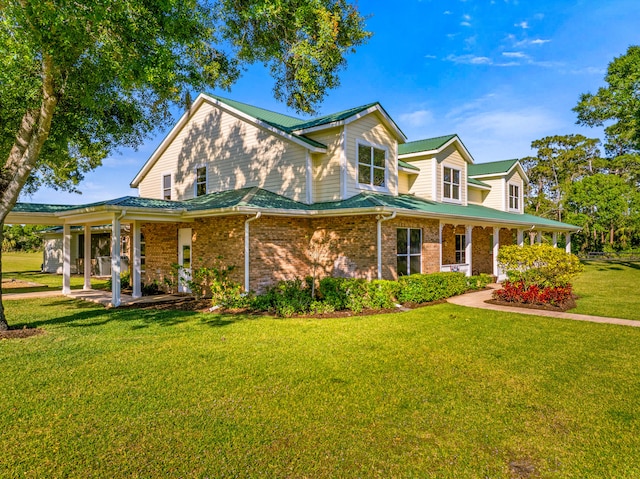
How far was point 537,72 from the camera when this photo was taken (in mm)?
16844

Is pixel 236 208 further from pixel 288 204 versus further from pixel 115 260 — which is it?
pixel 115 260

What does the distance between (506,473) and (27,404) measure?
5.58m

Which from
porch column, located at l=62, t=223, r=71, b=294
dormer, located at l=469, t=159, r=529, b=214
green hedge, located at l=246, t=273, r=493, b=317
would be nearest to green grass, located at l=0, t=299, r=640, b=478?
green hedge, located at l=246, t=273, r=493, b=317

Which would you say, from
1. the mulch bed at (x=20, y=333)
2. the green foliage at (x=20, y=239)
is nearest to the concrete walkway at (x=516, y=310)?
the mulch bed at (x=20, y=333)

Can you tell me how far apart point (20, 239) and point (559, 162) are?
240 ft

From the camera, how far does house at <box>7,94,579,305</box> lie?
1214cm

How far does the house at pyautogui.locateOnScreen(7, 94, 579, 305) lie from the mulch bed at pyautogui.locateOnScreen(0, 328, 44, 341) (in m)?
3.39

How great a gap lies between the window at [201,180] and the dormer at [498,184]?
1488 centimetres

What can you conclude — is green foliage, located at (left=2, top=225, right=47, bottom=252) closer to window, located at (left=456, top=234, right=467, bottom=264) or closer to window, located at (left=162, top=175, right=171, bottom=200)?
window, located at (left=162, top=175, right=171, bottom=200)

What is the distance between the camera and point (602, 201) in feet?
103

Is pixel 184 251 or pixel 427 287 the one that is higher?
pixel 184 251

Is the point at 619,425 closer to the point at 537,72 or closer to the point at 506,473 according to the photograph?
the point at 506,473

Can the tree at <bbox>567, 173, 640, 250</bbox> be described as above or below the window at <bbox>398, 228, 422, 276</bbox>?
above

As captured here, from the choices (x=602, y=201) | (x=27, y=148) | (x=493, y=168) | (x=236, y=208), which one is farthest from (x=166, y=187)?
(x=602, y=201)
